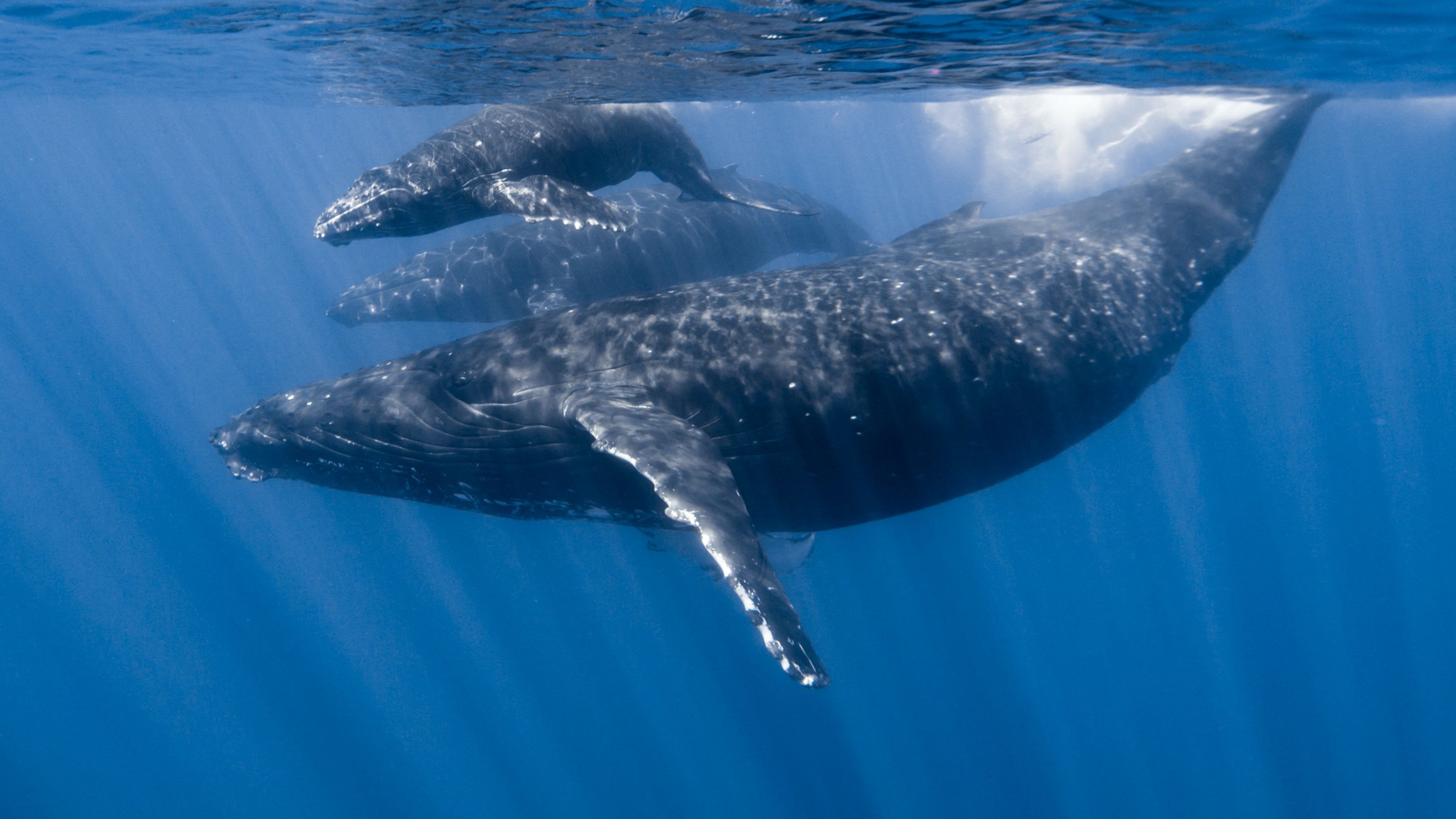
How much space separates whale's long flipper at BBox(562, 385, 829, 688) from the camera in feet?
13.4

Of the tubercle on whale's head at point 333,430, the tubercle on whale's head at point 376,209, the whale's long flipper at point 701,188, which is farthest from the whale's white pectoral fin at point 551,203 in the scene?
the whale's long flipper at point 701,188

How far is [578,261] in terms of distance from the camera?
1269 cm

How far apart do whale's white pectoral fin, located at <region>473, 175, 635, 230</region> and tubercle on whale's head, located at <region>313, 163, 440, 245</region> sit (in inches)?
29.2

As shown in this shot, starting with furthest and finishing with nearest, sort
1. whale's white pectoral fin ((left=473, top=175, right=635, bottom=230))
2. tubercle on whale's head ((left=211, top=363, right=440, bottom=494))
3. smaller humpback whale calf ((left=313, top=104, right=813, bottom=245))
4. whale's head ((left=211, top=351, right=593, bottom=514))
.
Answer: smaller humpback whale calf ((left=313, top=104, right=813, bottom=245)), whale's white pectoral fin ((left=473, top=175, right=635, bottom=230)), tubercle on whale's head ((left=211, top=363, right=440, bottom=494)), whale's head ((left=211, top=351, right=593, bottom=514))

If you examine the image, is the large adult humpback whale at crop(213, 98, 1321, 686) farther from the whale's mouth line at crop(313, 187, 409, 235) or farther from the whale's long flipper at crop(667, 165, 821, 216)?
the whale's long flipper at crop(667, 165, 821, 216)

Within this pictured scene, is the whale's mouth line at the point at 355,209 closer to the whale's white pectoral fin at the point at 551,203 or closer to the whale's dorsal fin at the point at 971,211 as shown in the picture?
the whale's white pectoral fin at the point at 551,203

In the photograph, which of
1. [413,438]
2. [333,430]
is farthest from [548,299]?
[413,438]

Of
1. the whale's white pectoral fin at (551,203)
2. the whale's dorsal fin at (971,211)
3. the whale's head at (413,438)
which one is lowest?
the whale's dorsal fin at (971,211)

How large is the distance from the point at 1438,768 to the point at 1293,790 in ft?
22.1

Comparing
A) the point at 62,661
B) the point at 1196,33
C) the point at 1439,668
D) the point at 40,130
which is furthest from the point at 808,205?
the point at 40,130

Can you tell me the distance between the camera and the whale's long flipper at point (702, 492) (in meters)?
4.09

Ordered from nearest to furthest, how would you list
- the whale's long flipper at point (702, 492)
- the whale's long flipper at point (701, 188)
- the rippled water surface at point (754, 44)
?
the whale's long flipper at point (702, 492), the rippled water surface at point (754, 44), the whale's long flipper at point (701, 188)

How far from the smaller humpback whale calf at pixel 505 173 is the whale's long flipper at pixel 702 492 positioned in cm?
278

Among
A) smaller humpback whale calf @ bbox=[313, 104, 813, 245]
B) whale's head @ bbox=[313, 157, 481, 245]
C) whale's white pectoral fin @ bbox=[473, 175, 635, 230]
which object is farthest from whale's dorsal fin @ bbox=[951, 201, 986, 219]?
whale's head @ bbox=[313, 157, 481, 245]
